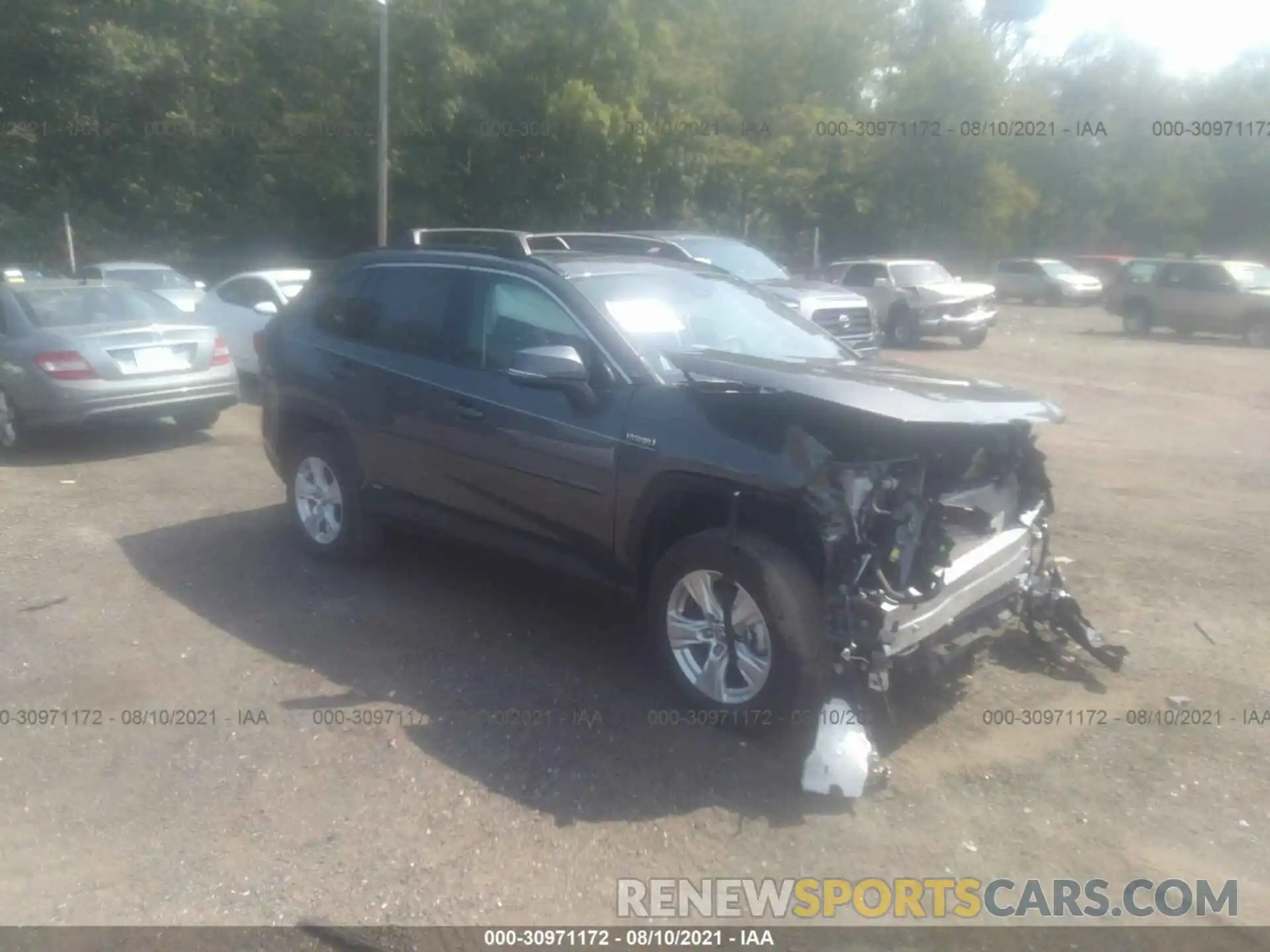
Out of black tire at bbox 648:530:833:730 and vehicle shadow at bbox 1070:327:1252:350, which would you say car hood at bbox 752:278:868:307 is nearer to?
black tire at bbox 648:530:833:730

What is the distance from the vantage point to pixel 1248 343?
77.0 ft

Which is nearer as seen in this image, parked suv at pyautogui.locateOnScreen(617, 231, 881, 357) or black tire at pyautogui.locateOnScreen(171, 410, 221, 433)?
black tire at pyautogui.locateOnScreen(171, 410, 221, 433)

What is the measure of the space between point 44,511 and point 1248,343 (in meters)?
22.1

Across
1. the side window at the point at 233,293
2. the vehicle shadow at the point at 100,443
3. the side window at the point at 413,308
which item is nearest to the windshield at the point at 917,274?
the side window at the point at 233,293

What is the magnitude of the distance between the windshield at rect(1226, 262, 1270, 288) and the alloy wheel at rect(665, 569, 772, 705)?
22296mm

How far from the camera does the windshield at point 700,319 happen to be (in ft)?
18.5

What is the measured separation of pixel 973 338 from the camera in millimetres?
22625

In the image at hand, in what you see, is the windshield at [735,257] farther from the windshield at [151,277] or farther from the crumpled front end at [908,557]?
the crumpled front end at [908,557]

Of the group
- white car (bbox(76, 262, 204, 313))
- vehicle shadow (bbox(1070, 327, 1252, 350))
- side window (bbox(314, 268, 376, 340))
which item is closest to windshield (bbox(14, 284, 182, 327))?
side window (bbox(314, 268, 376, 340))

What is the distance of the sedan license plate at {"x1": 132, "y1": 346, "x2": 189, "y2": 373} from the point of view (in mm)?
10398

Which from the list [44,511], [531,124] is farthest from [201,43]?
[44,511]

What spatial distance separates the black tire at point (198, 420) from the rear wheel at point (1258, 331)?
19.6 meters

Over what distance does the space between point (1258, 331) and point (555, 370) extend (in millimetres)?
21963

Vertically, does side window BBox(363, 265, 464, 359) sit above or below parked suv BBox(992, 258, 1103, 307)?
above
